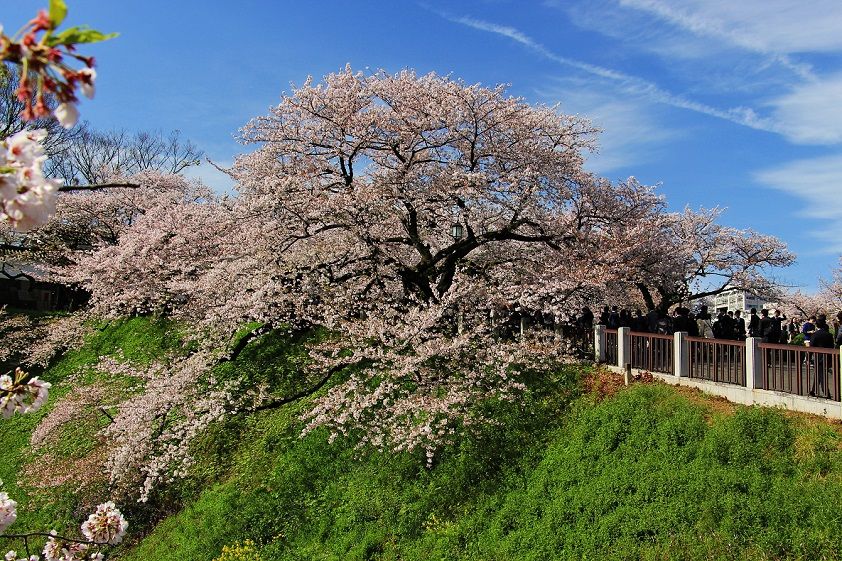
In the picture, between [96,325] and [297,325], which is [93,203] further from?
[297,325]

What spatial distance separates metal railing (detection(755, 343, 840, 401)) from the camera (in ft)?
41.0

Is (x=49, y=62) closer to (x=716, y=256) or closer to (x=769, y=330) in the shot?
(x=769, y=330)

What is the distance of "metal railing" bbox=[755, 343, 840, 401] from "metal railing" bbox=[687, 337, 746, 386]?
2.08 feet

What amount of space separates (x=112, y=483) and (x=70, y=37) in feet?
57.2

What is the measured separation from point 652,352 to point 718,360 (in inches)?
72.1

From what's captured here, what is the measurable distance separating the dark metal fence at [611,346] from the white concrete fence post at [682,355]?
192 centimetres

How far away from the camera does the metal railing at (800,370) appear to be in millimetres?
12492

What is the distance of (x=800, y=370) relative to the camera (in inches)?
507

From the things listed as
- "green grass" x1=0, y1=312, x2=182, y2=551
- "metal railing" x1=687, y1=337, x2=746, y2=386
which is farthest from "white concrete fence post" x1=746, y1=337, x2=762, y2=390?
"green grass" x1=0, y1=312, x2=182, y2=551

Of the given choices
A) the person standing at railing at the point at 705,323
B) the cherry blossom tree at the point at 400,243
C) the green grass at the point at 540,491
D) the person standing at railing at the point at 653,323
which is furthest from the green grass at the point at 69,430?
the person standing at railing at the point at 705,323

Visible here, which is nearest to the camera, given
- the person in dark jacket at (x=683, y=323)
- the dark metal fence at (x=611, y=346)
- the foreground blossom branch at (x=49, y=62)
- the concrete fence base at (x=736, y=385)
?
A: the foreground blossom branch at (x=49, y=62)

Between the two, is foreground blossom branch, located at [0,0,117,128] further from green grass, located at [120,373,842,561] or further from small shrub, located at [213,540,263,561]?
small shrub, located at [213,540,263,561]

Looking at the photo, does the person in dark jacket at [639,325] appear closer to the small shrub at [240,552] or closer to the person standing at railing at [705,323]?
the person standing at railing at [705,323]

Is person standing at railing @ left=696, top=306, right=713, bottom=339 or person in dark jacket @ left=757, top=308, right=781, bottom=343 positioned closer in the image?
person in dark jacket @ left=757, top=308, right=781, bottom=343
